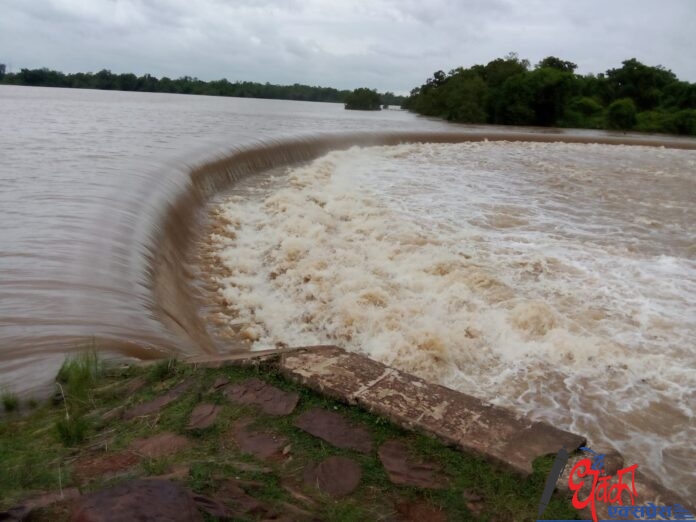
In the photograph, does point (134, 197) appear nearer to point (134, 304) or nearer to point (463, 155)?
point (134, 304)

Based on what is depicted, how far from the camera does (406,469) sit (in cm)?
232

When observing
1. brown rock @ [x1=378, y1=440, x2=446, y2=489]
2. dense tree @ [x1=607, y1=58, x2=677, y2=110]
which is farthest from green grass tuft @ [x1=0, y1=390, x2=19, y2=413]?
dense tree @ [x1=607, y1=58, x2=677, y2=110]

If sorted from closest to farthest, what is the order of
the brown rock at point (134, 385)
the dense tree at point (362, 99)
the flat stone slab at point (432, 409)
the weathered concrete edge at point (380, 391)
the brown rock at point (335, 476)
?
the brown rock at point (335, 476), the weathered concrete edge at point (380, 391), the flat stone slab at point (432, 409), the brown rock at point (134, 385), the dense tree at point (362, 99)

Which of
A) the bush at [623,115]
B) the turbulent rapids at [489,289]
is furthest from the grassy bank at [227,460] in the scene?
the bush at [623,115]

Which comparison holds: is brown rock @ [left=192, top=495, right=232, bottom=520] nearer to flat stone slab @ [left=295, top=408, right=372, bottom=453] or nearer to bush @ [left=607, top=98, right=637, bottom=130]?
flat stone slab @ [left=295, top=408, right=372, bottom=453]

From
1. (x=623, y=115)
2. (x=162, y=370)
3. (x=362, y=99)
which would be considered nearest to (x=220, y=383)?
(x=162, y=370)

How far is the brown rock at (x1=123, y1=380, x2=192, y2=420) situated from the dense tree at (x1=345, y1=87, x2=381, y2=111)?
7154cm

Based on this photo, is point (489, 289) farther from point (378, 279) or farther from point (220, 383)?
point (220, 383)

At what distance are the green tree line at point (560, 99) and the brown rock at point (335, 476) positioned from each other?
157ft

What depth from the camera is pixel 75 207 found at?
23.4ft

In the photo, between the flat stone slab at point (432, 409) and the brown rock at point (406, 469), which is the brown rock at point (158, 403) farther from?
the brown rock at point (406, 469)

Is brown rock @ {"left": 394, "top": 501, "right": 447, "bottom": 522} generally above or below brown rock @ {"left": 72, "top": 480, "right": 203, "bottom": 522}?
below

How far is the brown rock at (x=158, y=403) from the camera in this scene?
2.74 meters

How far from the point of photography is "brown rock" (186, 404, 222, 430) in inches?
101
